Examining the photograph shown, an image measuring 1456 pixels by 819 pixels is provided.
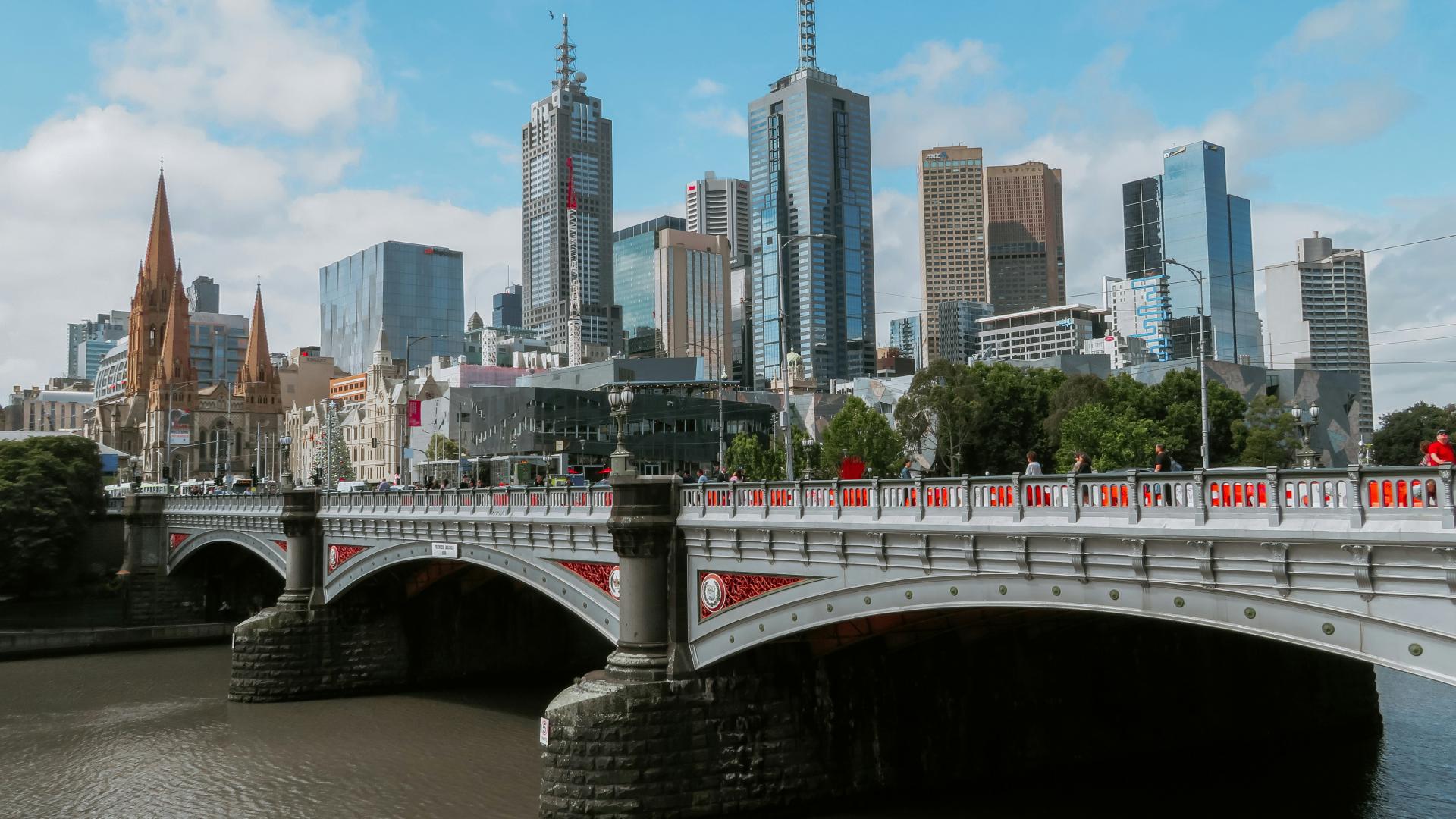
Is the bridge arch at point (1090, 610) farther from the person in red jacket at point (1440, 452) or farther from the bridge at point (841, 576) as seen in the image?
the person in red jacket at point (1440, 452)

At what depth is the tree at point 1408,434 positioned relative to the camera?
7638cm

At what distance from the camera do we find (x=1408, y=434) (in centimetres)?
7781

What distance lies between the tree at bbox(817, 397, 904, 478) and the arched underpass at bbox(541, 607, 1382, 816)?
144ft

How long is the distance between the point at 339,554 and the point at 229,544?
27202 mm

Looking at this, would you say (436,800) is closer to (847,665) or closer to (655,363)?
(847,665)

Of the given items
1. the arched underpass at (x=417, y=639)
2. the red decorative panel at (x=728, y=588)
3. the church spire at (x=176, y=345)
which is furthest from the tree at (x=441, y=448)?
the red decorative panel at (x=728, y=588)

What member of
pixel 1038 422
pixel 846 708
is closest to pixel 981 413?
pixel 1038 422

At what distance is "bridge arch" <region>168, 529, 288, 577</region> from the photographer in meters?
51.5

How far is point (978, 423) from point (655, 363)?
65832 millimetres

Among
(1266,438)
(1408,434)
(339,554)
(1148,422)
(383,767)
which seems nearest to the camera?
(383,767)

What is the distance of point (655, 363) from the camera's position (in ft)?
462

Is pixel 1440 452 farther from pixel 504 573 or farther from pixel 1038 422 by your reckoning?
pixel 1038 422

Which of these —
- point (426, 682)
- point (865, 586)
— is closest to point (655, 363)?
point (426, 682)

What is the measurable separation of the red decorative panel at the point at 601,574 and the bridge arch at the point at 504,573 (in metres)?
0.11
